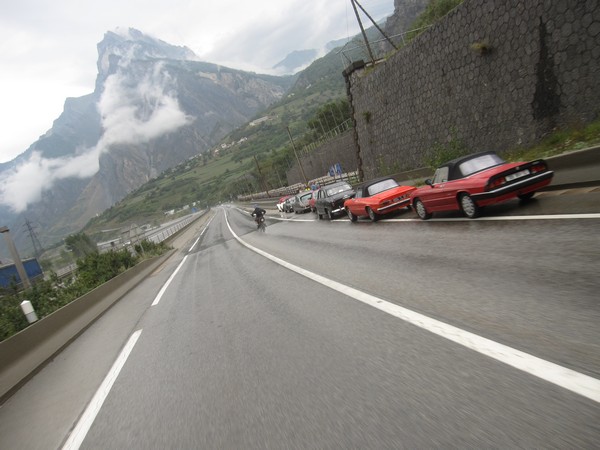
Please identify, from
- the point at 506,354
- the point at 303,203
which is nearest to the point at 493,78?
the point at 506,354

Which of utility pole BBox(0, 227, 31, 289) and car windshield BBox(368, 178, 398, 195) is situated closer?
car windshield BBox(368, 178, 398, 195)

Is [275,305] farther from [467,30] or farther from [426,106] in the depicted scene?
[426,106]

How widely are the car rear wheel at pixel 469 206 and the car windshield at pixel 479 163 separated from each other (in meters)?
0.58

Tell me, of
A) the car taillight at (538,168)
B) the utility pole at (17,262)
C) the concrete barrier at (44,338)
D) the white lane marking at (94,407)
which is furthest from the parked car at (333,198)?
the white lane marking at (94,407)

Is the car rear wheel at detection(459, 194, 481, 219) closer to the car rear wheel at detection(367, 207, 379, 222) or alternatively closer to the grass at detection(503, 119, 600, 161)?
the grass at detection(503, 119, 600, 161)

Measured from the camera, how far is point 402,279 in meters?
6.31

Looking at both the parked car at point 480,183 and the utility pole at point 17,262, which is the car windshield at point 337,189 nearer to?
the parked car at point 480,183

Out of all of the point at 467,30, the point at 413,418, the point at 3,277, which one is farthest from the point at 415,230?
the point at 3,277

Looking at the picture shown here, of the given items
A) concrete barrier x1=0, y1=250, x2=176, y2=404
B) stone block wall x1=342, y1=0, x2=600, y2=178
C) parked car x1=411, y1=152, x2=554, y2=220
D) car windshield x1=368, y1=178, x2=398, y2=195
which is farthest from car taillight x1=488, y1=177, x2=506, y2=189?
concrete barrier x1=0, y1=250, x2=176, y2=404

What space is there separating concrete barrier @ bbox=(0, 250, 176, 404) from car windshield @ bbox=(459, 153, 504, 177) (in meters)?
9.60

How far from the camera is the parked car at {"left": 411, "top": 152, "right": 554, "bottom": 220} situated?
8547 mm

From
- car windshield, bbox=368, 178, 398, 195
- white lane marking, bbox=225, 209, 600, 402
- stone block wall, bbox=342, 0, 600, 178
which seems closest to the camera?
white lane marking, bbox=225, 209, 600, 402

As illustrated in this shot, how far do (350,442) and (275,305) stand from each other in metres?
4.23

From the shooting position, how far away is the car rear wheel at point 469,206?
931 cm
